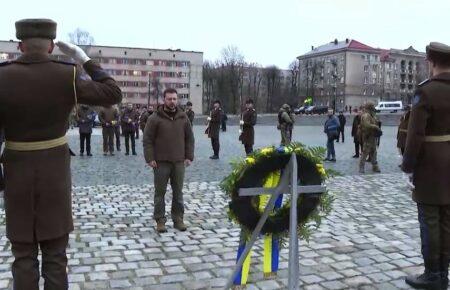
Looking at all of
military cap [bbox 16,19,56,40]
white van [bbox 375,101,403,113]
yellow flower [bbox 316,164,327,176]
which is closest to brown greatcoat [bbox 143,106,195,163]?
yellow flower [bbox 316,164,327,176]

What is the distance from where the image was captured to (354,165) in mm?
15305

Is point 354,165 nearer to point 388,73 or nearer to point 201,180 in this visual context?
point 201,180

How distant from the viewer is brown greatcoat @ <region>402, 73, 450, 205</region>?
4.68 m

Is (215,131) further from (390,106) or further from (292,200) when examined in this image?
(390,106)

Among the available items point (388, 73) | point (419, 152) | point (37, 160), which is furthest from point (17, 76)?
point (388, 73)

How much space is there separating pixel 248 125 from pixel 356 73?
359ft

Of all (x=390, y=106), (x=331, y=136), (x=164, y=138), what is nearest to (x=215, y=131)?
(x=331, y=136)

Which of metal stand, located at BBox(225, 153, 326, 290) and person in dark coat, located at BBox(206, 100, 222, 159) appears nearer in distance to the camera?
metal stand, located at BBox(225, 153, 326, 290)

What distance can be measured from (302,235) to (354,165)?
36.4 ft

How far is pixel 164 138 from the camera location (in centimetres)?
725

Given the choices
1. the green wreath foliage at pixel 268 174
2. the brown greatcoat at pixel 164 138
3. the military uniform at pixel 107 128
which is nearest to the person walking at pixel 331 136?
the military uniform at pixel 107 128

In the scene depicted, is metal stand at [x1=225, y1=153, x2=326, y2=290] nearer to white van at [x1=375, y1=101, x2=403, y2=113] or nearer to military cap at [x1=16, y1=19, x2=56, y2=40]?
military cap at [x1=16, y1=19, x2=56, y2=40]

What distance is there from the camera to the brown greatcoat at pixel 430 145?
4676mm

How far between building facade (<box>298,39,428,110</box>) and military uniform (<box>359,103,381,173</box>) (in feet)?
315
